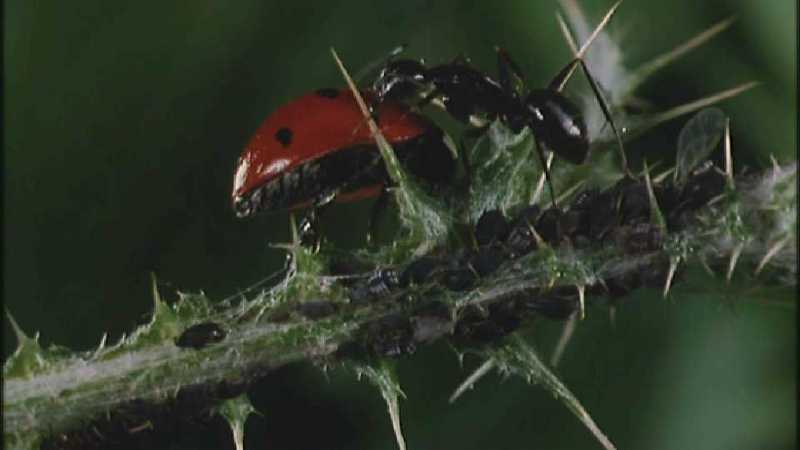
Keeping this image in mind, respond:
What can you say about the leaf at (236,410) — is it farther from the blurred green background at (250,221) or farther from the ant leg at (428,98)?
the blurred green background at (250,221)

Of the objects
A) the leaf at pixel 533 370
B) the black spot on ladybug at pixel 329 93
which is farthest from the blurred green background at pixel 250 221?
the leaf at pixel 533 370

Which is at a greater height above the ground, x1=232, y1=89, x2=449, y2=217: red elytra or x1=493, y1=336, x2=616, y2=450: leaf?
x1=232, y1=89, x2=449, y2=217: red elytra

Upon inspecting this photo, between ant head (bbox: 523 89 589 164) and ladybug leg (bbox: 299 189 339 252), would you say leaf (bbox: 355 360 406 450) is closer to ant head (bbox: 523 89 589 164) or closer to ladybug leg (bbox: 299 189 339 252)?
ladybug leg (bbox: 299 189 339 252)

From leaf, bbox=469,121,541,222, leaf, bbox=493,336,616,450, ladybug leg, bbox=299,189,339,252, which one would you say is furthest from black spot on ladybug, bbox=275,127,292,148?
leaf, bbox=493,336,616,450

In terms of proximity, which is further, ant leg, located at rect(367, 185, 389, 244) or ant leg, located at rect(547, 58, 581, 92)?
ant leg, located at rect(547, 58, 581, 92)

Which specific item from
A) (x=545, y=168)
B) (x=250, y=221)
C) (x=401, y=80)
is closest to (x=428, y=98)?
(x=401, y=80)

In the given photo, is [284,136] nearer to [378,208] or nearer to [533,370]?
[378,208]

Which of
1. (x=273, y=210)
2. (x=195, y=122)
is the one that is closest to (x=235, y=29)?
(x=195, y=122)

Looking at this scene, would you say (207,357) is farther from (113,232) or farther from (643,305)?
(643,305)
